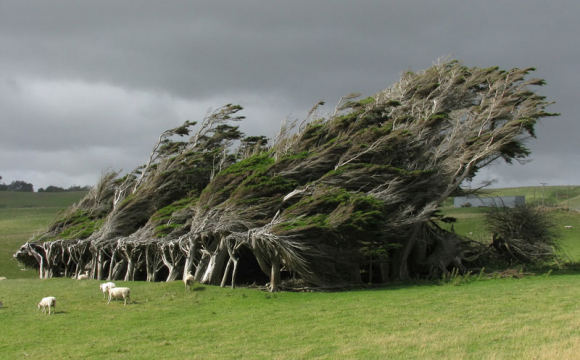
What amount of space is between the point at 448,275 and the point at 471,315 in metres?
12.4

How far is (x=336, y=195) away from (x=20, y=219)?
72.7m

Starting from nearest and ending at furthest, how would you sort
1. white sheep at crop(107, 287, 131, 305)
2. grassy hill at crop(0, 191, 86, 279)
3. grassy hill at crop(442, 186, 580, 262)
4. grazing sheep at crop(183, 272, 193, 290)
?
1. white sheep at crop(107, 287, 131, 305)
2. grazing sheep at crop(183, 272, 193, 290)
3. grassy hill at crop(442, 186, 580, 262)
4. grassy hill at crop(0, 191, 86, 279)

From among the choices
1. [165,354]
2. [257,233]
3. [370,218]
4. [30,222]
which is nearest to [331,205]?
[370,218]

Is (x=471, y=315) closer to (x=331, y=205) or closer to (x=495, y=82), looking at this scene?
(x=331, y=205)

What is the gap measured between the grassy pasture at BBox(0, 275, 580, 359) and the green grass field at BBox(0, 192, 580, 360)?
29 mm

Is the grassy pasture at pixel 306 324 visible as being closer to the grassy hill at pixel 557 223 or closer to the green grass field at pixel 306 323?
the green grass field at pixel 306 323

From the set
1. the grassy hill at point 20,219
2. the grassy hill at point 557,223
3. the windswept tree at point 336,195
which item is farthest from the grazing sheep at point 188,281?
the grassy hill at point 20,219

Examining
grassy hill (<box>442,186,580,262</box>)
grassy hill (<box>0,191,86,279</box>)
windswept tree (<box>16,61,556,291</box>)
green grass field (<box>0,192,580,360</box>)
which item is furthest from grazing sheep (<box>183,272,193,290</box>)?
grassy hill (<box>0,191,86,279</box>)

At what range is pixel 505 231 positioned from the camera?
1401 inches

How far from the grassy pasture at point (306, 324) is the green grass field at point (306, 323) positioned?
29 millimetres

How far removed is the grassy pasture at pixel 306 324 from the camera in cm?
1231

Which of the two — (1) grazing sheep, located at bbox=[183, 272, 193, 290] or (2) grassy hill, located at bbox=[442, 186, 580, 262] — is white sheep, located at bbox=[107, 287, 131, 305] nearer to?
(1) grazing sheep, located at bbox=[183, 272, 193, 290]

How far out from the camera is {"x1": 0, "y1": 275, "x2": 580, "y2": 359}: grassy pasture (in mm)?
12312

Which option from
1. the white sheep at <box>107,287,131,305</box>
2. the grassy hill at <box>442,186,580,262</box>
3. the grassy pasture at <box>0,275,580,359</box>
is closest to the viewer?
the grassy pasture at <box>0,275,580,359</box>
